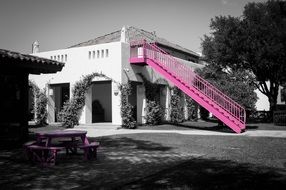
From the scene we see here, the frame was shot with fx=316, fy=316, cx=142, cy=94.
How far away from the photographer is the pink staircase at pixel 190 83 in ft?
49.4

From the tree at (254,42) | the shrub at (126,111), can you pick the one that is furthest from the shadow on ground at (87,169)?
the tree at (254,42)

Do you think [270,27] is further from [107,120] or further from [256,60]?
[107,120]

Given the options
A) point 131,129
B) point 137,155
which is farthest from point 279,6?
point 137,155

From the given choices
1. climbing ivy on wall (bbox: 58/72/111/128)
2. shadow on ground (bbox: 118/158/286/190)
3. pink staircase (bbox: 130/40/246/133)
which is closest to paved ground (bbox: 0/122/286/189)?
shadow on ground (bbox: 118/158/286/190)

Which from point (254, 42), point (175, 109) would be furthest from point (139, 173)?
point (254, 42)

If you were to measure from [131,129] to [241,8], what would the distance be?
12.6 meters

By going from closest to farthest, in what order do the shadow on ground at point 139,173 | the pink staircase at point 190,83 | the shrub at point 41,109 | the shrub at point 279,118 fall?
the shadow on ground at point 139,173 < the pink staircase at point 190,83 < the shrub at point 279,118 < the shrub at point 41,109

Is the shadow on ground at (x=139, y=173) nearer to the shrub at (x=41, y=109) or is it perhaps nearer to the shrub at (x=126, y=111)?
the shrub at (x=126, y=111)

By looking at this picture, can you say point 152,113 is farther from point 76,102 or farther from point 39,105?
point 39,105

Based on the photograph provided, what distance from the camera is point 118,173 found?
21.0ft

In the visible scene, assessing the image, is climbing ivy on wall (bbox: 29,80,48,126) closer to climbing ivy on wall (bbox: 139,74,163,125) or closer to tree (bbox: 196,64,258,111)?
climbing ivy on wall (bbox: 139,74,163,125)

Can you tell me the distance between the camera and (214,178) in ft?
19.1

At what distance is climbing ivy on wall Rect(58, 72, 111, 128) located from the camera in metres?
18.2

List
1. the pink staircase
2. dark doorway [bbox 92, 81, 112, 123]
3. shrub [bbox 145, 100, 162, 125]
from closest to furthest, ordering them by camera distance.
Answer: the pink staircase, shrub [bbox 145, 100, 162, 125], dark doorway [bbox 92, 81, 112, 123]
